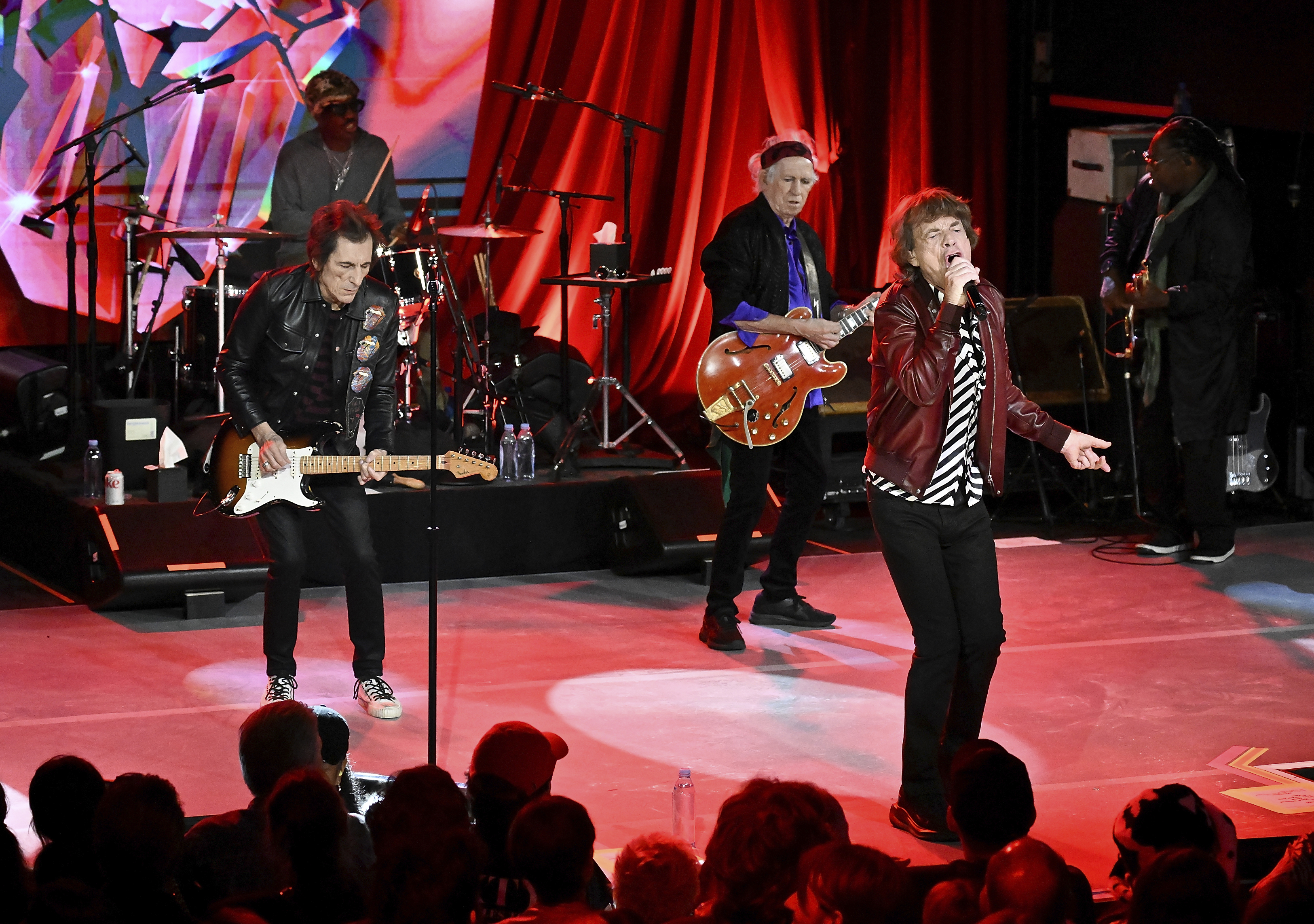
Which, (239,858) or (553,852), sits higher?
(553,852)

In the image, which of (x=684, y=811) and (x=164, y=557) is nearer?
(x=684, y=811)

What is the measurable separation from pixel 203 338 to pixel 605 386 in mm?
2317

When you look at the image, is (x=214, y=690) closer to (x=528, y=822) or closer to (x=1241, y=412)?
(x=528, y=822)

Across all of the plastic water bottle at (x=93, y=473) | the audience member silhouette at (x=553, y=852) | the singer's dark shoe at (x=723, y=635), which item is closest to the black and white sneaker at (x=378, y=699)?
the singer's dark shoe at (x=723, y=635)

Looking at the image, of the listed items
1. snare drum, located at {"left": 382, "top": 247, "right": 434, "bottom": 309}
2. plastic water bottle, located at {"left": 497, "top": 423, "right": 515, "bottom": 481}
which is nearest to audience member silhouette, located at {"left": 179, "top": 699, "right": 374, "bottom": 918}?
plastic water bottle, located at {"left": 497, "top": 423, "right": 515, "bottom": 481}

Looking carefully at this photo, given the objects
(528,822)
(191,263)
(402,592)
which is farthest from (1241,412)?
(528,822)

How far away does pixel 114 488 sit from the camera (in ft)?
25.1

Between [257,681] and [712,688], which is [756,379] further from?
[257,681]

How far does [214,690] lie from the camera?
6.05 metres

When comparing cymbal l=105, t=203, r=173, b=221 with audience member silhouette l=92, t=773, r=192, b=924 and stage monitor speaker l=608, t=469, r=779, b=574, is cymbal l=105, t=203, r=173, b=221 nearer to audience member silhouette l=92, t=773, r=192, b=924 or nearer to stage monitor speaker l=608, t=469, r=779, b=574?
stage monitor speaker l=608, t=469, r=779, b=574

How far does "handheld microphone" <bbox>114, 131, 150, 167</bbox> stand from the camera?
9.26 m

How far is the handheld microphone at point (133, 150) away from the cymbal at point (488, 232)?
1.80 m

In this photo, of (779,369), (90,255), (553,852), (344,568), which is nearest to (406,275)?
(90,255)

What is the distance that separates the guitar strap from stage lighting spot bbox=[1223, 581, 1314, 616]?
2508 millimetres
